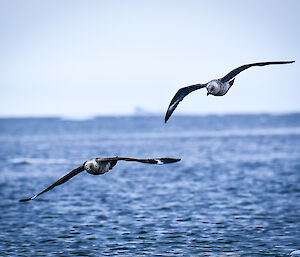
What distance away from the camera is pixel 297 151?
88438 millimetres

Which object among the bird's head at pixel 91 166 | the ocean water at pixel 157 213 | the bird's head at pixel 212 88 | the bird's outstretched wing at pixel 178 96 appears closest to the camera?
the bird's head at pixel 91 166

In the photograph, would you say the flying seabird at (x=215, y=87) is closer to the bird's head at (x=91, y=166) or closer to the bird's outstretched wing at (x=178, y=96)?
the bird's outstretched wing at (x=178, y=96)

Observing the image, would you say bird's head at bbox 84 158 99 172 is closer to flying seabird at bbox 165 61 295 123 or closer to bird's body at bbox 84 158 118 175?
bird's body at bbox 84 158 118 175

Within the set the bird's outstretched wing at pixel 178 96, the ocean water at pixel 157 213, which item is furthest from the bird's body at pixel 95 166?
the ocean water at pixel 157 213

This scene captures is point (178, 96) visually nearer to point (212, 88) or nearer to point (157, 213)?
point (212, 88)

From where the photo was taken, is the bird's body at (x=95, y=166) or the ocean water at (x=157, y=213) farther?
the ocean water at (x=157, y=213)

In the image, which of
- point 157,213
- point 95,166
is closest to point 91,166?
point 95,166

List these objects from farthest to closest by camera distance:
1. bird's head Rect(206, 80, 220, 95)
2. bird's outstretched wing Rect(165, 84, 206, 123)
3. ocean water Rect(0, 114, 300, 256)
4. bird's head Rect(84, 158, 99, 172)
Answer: ocean water Rect(0, 114, 300, 256)
bird's outstretched wing Rect(165, 84, 206, 123)
bird's head Rect(206, 80, 220, 95)
bird's head Rect(84, 158, 99, 172)

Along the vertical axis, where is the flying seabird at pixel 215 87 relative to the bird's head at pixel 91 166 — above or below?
above

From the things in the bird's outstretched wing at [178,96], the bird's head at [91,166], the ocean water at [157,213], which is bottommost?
the ocean water at [157,213]

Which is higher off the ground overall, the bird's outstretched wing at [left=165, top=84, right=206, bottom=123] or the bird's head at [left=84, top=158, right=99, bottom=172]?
the bird's outstretched wing at [left=165, top=84, right=206, bottom=123]

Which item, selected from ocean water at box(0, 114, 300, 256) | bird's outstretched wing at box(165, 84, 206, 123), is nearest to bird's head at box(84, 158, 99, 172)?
bird's outstretched wing at box(165, 84, 206, 123)

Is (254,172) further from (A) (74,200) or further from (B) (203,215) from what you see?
(B) (203,215)

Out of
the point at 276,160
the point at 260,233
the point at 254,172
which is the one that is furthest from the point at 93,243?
the point at 276,160
